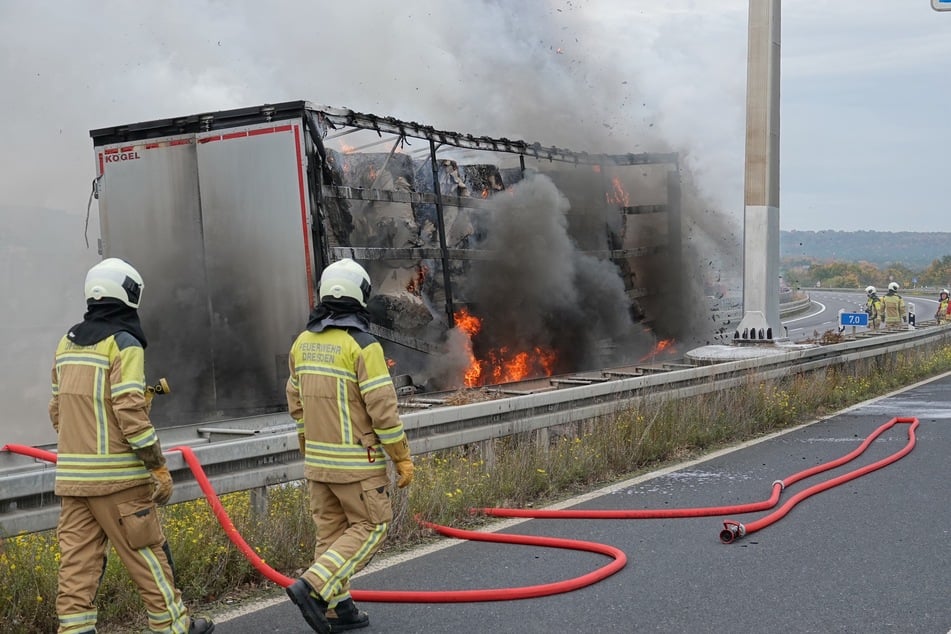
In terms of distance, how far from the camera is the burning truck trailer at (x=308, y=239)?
946 centimetres

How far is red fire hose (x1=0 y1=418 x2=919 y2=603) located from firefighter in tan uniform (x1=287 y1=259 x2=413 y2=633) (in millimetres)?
356

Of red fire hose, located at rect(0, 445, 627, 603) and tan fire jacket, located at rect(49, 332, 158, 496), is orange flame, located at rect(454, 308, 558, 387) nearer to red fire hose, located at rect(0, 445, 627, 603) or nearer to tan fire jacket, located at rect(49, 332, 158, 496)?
red fire hose, located at rect(0, 445, 627, 603)

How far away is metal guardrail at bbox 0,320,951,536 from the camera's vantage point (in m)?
4.45

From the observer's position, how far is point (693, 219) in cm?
1694

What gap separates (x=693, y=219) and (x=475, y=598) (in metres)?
12.9

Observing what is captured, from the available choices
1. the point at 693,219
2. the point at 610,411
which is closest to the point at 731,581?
the point at 610,411

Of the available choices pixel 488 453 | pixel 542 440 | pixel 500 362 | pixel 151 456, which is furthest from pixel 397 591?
pixel 500 362

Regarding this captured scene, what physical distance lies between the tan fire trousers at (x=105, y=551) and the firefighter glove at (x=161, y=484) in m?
0.05

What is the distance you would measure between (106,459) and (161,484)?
0.23 m

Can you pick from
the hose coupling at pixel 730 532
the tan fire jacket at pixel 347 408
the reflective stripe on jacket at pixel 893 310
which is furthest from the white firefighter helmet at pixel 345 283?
the reflective stripe on jacket at pixel 893 310

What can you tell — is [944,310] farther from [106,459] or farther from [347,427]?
[106,459]

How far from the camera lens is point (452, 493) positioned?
6.46 meters

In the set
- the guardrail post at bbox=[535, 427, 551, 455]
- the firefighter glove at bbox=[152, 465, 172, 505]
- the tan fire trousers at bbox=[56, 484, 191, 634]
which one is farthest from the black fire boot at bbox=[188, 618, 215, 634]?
the guardrail post at bbox=[535, 427, 551, 455]

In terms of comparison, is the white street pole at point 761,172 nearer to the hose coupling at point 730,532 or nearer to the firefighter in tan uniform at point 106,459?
the hose coupling at point 730,532
